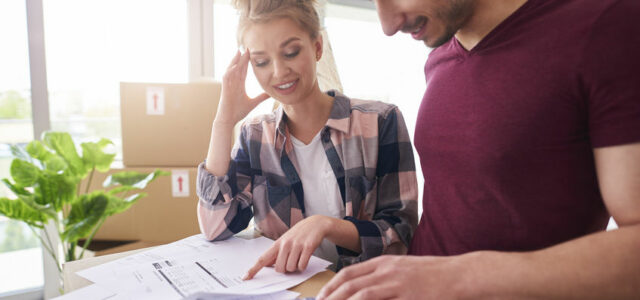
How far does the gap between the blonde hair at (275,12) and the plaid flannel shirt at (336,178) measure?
0.77 ft

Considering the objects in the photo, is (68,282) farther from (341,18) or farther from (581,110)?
(341,18)

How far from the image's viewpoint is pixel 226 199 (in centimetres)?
101

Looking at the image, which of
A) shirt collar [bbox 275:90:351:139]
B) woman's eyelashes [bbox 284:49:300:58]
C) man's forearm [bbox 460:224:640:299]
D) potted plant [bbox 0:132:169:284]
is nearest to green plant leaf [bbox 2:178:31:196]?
potted plant [bbox 0:132:169:284]

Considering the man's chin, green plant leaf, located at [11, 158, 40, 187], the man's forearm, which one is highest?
the man's chin

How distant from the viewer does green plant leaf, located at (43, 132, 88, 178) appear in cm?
164

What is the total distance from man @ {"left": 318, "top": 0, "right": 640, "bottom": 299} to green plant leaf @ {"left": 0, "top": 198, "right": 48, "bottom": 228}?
1633mm

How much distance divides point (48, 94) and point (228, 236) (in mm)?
1806

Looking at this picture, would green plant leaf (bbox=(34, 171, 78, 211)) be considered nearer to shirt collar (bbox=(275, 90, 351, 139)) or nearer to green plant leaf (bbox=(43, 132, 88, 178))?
green plant leaf (bbox=(43, 132, 88, 178))

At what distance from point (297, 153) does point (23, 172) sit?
4.07 feet

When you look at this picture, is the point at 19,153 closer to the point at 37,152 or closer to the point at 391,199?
the point at 37,152

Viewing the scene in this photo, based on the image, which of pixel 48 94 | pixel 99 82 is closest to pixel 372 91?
pixel 99 82

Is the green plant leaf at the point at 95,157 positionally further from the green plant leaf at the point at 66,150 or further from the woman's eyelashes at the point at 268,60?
the woman's eyelashes at the point at 268,60

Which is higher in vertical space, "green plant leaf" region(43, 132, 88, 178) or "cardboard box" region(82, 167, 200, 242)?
"green plant leaf" region(43, 132, 88, 178)

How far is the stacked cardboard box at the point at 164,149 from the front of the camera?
1829 millimetres
